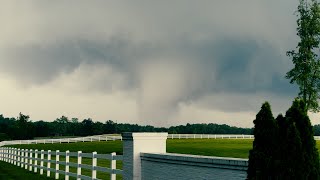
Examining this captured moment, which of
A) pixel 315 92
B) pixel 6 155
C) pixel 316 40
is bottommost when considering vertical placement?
pixel 6 155

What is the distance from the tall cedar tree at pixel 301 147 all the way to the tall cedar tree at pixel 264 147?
25 centimetres

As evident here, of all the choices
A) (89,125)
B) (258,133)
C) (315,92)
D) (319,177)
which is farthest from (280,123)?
(89,125)

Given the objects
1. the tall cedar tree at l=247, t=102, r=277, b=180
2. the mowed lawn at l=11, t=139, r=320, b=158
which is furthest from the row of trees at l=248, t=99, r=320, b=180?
the mowed lawn at l=11, t=139, r=320, b=158

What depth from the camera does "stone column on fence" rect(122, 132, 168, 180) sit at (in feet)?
49.2

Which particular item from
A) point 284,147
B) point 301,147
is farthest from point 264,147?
point 301,147

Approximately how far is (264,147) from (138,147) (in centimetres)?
660

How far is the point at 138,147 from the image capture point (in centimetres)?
1505

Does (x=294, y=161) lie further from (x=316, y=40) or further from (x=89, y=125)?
(x=89, y=125)

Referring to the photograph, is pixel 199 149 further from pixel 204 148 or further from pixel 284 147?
pixel 284 147

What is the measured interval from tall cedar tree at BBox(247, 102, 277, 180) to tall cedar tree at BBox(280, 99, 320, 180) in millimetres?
254

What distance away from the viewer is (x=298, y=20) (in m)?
60.3

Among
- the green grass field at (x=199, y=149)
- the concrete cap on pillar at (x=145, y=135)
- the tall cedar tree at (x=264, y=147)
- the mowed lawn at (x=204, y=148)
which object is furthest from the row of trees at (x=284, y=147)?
the mowed lawn at (x=204, y=148)

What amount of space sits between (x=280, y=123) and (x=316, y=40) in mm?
52142

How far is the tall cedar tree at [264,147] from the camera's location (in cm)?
880
